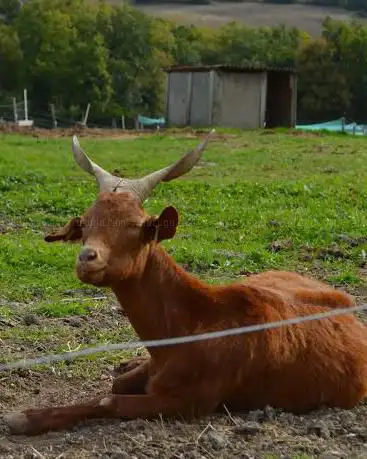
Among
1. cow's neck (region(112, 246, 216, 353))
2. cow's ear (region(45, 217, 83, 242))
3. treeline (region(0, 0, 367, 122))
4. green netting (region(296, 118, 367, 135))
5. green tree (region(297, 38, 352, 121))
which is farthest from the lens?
treeline (region(0, 0, 367, 122))

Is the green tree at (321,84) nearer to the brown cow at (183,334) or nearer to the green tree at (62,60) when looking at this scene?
the green tree at (62,60)

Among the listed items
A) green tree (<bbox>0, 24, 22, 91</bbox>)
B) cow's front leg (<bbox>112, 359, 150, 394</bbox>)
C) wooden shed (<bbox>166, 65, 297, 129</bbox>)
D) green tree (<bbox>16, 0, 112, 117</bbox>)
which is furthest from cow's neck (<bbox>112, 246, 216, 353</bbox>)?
green tree (<bbox>0, 24, 22, 91</bbox>)

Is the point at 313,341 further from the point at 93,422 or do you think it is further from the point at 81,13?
the point at 81,13

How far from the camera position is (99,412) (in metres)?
6.21

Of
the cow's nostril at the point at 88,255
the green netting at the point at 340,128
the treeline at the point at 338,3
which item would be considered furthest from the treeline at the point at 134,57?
the cow's nostril at the point at 88,255

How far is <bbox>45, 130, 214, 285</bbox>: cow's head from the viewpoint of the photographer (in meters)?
5.80

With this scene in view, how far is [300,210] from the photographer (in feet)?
51.5

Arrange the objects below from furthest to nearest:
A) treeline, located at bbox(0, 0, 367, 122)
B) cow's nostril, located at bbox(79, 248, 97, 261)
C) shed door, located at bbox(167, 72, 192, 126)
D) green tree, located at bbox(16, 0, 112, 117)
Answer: green tree, located at bbox(16, 0, 112, 117), treeline, located at bbox(0, 0, 367, 122), shed door, located at bbox(167, 72, 192, 126), cow's nostril, located at bbox(79, 248, 97, 261)

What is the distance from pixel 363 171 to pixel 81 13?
56380 mm

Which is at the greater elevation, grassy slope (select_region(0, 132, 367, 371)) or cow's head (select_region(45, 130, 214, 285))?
cow's head (select_region(45, 130, 214, 285))

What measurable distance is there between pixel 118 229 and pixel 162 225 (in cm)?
34

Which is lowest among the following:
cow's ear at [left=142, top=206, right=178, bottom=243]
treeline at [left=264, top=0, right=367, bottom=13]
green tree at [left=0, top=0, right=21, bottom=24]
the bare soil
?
the bare soil

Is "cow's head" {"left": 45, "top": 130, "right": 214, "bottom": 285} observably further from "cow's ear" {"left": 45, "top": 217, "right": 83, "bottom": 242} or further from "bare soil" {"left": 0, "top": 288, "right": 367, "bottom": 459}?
"bare soil" {"left": 0, "top": 288, "right": 367, "bottom": 459}

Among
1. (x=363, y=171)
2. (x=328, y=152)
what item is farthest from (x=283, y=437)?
(x=328, y=152)
